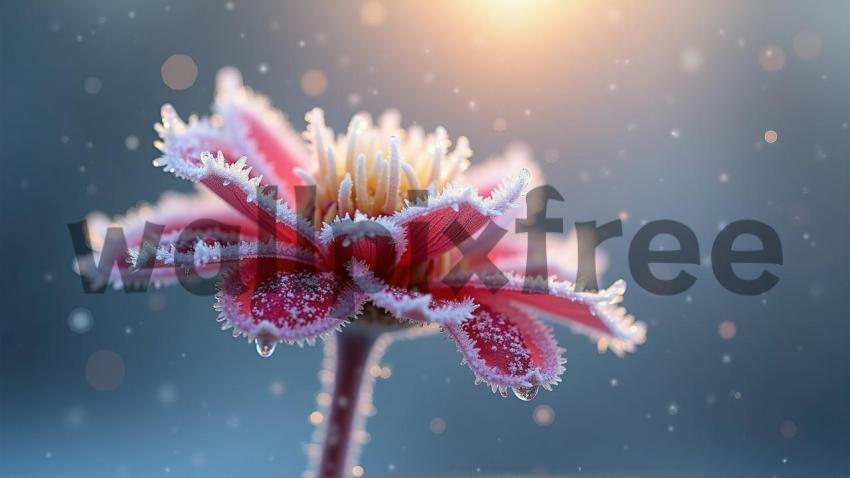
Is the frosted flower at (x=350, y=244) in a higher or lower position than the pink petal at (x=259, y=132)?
lower

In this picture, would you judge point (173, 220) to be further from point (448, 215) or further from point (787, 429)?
point (787, 429)

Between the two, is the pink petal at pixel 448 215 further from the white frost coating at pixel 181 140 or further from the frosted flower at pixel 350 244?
the white frost coating at pixel 181 140

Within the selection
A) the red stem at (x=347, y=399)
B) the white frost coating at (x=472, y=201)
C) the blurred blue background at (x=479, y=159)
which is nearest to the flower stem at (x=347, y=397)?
the red stem at (x=347, y=399)

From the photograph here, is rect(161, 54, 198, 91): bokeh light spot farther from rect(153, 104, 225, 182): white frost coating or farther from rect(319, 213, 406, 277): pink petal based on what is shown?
rect(319, 213, 406, 277): pink petal

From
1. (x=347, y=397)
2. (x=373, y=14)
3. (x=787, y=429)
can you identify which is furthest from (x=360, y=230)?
(x=373, y=14)

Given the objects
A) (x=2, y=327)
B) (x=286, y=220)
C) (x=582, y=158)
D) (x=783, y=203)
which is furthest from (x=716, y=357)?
(x=2, y=327)

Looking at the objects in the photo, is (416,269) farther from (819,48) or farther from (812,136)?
(819,48)
